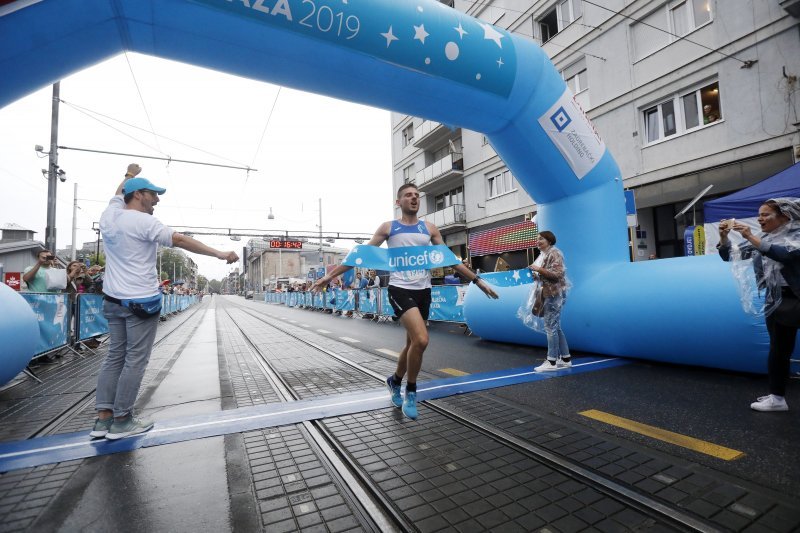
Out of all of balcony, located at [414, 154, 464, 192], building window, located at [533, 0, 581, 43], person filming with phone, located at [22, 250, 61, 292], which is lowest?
person filming with phone, located at [22, 250, 61, 292]

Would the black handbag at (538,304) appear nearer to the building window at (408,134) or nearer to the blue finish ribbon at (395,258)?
the blue finish ribbon at (395,258)

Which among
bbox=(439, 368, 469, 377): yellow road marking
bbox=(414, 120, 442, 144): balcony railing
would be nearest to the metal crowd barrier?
bbox=(439, 368, 469, 377): yellow road marking

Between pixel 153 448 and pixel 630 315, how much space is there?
534cm

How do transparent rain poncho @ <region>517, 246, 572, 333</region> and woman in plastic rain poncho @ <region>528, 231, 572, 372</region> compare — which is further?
transparent rain poncho @ <region>517, 246, 572, 333</region>

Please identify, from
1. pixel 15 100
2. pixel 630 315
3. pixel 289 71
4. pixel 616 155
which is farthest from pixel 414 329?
pixel 616 155

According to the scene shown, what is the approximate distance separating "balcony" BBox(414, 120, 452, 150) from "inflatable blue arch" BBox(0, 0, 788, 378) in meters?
20.6

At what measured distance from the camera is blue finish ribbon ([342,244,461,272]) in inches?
150

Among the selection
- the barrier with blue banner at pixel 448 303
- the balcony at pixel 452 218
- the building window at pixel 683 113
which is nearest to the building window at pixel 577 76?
the building window at pixel 683 113

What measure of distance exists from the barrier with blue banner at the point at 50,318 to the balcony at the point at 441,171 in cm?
2062

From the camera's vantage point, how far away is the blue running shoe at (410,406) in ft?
11.6

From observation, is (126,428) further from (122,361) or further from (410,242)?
(410,242)

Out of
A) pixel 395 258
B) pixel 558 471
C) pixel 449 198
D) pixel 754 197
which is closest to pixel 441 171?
pixel 449 198

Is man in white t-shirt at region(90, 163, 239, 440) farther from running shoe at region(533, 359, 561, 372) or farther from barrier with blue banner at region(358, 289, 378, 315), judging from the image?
barrier with blue banner at region(358, 289, 378, 315)

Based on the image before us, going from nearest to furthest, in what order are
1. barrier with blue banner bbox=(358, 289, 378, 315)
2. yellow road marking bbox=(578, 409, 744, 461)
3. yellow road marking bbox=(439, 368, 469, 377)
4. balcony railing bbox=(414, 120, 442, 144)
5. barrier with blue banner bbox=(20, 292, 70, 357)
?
yellow road marking bbox=(578, 409, 744, 461), yellow road marking bbox=(439, 368, 469, 377), barrier with blue banner bbox=(20, 292, 70, 357), barrier with blue banner bbox=(358, 289, 378, 315), balcony railing bbox=(414, 120, 442, 144)
